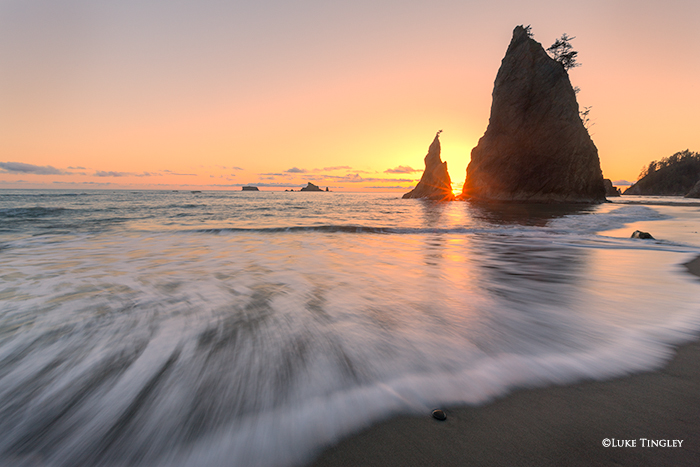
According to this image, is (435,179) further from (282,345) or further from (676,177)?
(676,177)

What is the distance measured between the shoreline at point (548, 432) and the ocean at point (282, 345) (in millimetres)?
124

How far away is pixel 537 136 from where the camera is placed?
121 feet

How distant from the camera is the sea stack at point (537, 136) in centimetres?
3591

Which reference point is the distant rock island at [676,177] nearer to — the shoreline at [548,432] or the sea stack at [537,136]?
the sea stack at [537,136]

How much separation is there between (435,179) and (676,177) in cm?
7692

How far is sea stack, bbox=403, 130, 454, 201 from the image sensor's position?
62269mm

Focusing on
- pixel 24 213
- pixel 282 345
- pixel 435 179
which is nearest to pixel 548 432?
pixel 282 345

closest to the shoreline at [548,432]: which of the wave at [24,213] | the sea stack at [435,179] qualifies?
the wave at [24,213]

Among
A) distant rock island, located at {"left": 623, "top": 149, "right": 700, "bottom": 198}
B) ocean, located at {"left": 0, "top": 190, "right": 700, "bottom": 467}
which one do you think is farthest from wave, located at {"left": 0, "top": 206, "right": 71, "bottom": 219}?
distant rock island, located at {"left": 623, "top": 149, "right": 700, "bottom": 198}

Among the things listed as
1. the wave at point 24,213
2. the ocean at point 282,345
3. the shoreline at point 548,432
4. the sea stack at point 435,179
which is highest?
the sea stack at point 435,179

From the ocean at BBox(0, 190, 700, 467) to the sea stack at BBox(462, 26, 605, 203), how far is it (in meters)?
37.8

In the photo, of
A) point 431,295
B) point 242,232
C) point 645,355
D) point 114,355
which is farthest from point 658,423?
point 242,232

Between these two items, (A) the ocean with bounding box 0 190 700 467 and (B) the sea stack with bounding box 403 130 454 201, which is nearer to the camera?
(A) the ocean with bounding box 0 190 700 467

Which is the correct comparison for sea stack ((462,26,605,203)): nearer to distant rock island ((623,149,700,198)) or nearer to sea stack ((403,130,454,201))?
sea stack ((403,130,454,201))
